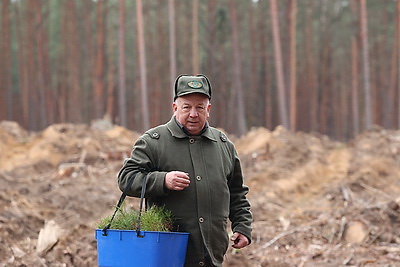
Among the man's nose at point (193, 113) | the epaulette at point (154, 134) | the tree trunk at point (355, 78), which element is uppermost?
the man's nose at point (193, 113)

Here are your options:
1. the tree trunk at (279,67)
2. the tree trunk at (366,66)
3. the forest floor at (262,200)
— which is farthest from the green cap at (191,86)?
the tree trunk at (366,66)

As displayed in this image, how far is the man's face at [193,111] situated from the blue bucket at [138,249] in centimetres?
59

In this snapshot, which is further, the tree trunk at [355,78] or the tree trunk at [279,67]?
the tree trunk at [355,78]

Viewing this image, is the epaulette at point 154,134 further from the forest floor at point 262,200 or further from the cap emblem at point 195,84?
the forest floor at point 262,200

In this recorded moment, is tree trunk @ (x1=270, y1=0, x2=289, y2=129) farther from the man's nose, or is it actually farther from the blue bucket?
the blue bucket

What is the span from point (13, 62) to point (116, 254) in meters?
50.3

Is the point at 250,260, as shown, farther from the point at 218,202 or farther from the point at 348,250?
the point at 218,202

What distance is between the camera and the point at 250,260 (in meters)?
7.48

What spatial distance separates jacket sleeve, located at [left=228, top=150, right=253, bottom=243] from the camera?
154 inches

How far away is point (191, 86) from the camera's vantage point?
3.60m

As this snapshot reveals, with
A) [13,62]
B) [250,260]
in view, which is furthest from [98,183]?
[13,62]

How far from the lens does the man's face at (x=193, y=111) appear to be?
362cm

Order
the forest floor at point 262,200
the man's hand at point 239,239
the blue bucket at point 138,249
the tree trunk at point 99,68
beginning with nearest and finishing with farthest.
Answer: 1. the blue bucket at point 138,249
2. the man's hand at point 239,239
3. the forest floor at point 262,200
4. the tree trunk at point 99,68

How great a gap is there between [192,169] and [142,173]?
0.27 metres
